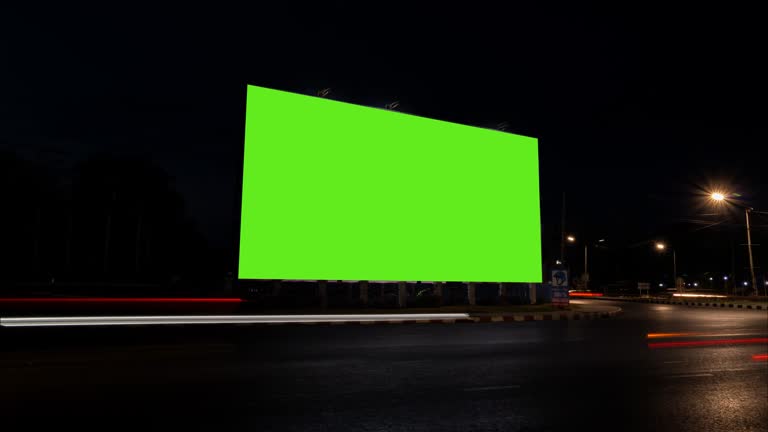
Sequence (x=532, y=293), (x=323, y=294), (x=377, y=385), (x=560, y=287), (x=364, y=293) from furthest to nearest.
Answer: (x=532, y=293)
(x=364, y=293)
(x=323, y=294)
(x=560, y=287)
(x=377, y=385)

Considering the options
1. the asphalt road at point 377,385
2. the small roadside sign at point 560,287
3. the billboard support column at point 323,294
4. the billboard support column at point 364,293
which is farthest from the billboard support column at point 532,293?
the asphalt road at point 377,385

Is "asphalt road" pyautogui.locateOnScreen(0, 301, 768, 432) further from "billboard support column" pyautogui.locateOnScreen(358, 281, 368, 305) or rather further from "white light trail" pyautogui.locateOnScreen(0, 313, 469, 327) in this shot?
"billboard support column" pyautogui.locateOnScreen(358, 281, 368, 305)

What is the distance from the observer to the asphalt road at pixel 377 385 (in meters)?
5.60

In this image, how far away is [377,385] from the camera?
7.41 m

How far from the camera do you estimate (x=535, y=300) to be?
31469mm

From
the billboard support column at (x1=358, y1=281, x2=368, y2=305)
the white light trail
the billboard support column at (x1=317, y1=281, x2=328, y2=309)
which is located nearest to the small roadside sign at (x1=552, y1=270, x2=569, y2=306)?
the white light trail

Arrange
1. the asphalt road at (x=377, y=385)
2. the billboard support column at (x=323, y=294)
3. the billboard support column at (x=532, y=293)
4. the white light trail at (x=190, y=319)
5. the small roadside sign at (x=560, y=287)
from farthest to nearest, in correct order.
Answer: the billboard support column at (x=532, y=293)
the billboard support column at (x=323, y=294)
the small roadside sign at (x=560, y=287)
the white light trail at (x=190, y=319)
the asphalt road at (x=377, y=385)

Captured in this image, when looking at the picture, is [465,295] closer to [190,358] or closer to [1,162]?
[190,358]

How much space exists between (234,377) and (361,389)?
2.05 meters

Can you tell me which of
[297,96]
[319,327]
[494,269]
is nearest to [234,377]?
[319,327]

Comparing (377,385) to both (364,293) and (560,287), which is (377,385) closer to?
(560,287)

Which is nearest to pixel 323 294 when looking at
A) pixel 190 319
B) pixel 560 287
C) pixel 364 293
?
pixel 364 293

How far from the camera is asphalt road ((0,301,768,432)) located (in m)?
5.60

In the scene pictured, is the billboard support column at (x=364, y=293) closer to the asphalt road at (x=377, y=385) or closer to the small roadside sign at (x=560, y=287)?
the small roadside sign at (x=560, y=287)
